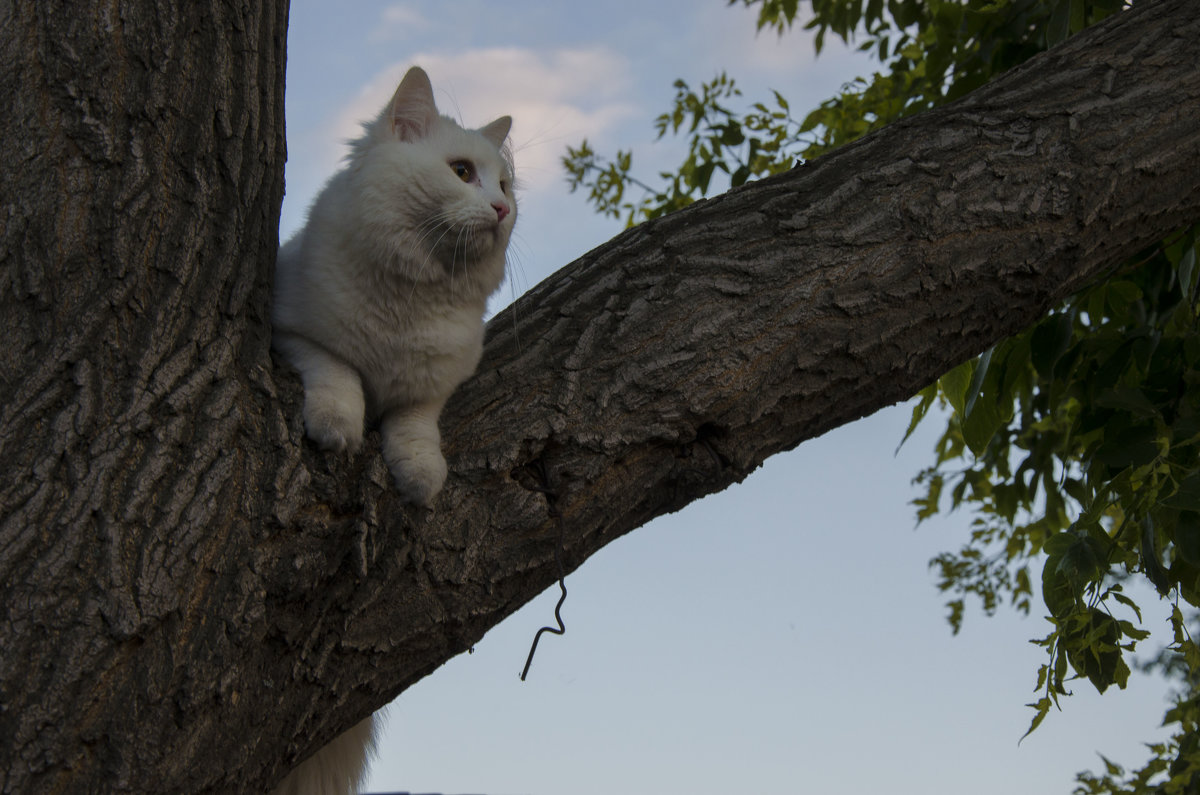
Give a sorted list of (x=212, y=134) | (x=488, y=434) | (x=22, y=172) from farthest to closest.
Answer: (x=488, y=434), (x=212, y=134), (x=22, y=172)

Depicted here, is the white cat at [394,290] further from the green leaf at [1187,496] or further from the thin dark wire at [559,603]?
the green leaf at [1187,496]

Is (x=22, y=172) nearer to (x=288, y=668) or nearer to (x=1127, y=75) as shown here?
(x=288, y=668)

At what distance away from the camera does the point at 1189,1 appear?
8.36ft

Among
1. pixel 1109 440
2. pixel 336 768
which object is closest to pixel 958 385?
pixel 1109 440

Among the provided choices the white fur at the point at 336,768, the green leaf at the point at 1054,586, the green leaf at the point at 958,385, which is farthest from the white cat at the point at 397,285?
the green leaf at the point at 1054,586

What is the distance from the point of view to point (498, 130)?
2.82m

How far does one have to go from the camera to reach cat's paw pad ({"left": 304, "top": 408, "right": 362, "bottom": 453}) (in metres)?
1.89

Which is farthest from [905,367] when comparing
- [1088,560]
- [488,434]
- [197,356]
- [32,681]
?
[32,681]

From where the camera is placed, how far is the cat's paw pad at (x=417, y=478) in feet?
6.30

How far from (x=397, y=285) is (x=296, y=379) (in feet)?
1.19

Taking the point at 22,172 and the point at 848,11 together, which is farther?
the point at 848,11

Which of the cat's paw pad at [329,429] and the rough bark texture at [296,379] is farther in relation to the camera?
the cat's paw pad at [329,429]

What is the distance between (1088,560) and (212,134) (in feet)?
6.74

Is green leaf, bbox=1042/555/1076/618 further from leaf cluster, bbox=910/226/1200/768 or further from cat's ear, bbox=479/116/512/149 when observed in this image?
cat's ear, bbox=479/116/512/149
